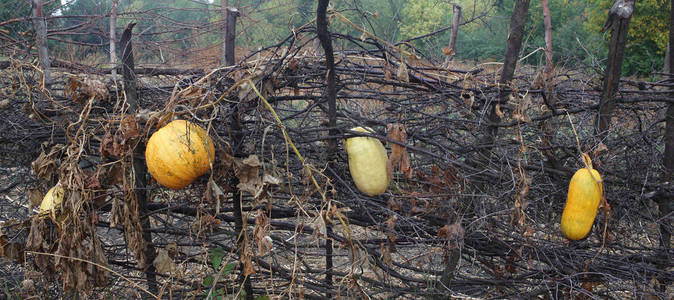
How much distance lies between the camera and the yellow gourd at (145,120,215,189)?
2047mm

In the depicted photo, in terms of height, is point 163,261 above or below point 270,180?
below

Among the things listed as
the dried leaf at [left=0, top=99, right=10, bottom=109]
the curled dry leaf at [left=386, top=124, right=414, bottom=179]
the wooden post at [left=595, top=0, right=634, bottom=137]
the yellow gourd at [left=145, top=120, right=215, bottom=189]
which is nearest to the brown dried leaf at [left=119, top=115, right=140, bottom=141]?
the yellow gourd at [left=145, top=120, right=215, bottom=189]

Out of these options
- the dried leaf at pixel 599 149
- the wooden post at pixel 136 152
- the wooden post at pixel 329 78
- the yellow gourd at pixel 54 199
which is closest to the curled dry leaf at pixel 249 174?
the wooden post at pixel 329 78

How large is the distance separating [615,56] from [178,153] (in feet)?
7.17

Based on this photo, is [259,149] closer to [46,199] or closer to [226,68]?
[226,68]

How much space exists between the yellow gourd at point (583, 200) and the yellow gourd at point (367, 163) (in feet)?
2.92

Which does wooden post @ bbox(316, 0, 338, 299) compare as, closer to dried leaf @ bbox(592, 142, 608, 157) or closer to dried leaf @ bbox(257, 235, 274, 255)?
dried leaf @ bbox(257, 235, 274, 255)

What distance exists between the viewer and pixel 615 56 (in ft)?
7.55

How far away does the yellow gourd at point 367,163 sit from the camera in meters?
2.21

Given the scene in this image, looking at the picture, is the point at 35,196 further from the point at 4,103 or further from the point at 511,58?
the point at 511,58

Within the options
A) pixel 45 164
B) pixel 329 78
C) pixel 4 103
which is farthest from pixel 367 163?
pixel 4 103

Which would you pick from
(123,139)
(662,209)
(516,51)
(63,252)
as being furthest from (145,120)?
(662,209)

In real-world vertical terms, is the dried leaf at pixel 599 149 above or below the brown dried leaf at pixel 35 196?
above

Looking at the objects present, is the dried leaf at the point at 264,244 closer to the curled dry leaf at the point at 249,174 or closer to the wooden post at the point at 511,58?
the curled dry leaf at the point at 249,174
